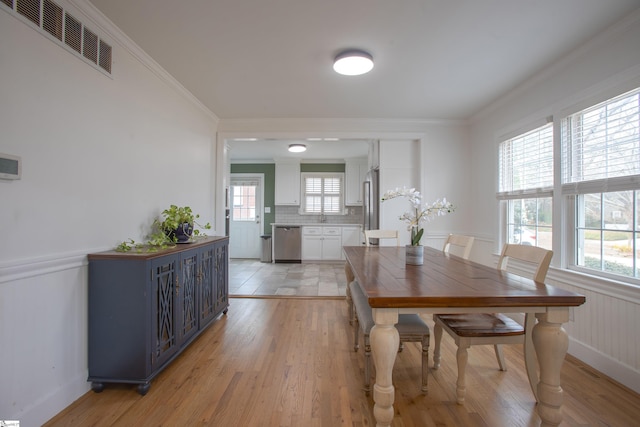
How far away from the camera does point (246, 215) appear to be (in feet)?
23.0

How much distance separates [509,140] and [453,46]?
1553 mm

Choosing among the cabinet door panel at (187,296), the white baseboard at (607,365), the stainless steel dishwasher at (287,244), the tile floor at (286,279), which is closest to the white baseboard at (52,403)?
the cabinet door panel at (187,296)

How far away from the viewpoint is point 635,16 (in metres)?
1.80

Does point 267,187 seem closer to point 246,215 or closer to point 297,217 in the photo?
point 246,215

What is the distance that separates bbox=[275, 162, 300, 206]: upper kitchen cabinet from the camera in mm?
6754

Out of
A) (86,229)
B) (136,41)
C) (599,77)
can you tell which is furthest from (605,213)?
(136,41)

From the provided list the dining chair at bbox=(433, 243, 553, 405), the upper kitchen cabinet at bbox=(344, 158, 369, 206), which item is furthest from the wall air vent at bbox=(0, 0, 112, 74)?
the upper kitchen cabinet at bbox=(344, 158, 369, 206)

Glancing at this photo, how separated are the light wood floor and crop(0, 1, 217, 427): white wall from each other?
35 centimetres

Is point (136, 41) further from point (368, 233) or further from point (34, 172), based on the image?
point (368, 233)

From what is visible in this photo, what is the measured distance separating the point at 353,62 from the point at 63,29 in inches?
74.1

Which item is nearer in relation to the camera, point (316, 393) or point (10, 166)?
point (10, 166)

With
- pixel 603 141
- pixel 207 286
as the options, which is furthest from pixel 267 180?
pixel 603 141

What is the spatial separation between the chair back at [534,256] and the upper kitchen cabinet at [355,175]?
4870mm

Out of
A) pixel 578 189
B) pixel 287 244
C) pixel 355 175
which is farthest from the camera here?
pixel 355 175
